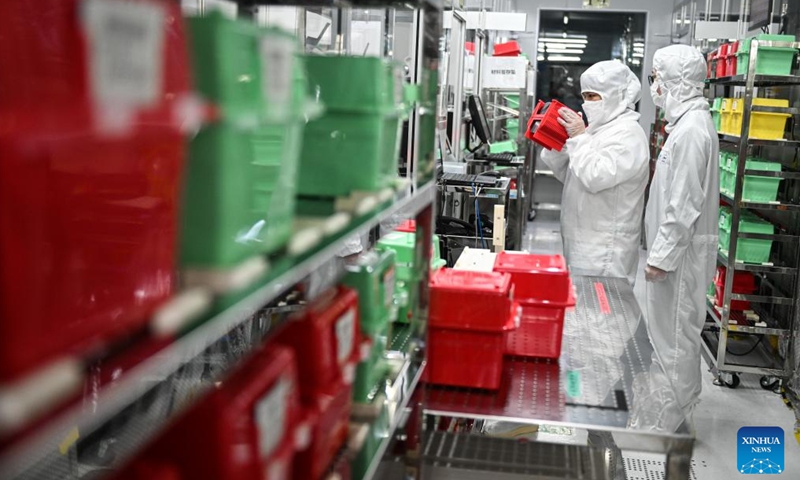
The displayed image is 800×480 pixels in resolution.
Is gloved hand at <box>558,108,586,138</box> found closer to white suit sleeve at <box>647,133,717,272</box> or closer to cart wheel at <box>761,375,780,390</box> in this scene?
white suit sleeve at <box>647,133,717,272</box>

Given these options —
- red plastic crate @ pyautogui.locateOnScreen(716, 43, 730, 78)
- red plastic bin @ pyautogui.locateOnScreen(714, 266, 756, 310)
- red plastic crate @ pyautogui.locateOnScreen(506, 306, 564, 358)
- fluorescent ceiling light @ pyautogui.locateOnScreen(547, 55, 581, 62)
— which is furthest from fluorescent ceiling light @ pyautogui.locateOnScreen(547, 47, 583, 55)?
red plastic crate @ pyautogui.locateOnScreen(506, 306, 564, 358)

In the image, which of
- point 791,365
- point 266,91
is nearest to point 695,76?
point 791,365

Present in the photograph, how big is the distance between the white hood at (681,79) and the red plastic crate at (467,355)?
2697mm

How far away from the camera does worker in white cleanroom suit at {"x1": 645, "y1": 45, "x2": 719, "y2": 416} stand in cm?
420

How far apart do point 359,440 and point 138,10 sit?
1052 millimetres

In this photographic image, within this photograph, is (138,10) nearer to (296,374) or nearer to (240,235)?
(240,235)

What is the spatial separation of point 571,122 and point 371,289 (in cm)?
356

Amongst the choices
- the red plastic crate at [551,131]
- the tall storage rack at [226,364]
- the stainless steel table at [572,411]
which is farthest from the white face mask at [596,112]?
the stainless steel table at [572,411]

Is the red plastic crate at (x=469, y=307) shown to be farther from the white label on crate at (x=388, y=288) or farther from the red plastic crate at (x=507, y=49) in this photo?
the red plastic crate at (x=507, y=49)

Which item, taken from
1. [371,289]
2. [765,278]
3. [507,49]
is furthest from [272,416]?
[507,49]

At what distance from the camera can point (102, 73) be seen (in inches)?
25.6

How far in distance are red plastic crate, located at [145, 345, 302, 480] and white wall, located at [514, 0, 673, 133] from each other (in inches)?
466

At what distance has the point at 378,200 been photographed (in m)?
1.49

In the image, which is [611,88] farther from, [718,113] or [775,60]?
[718,113]
